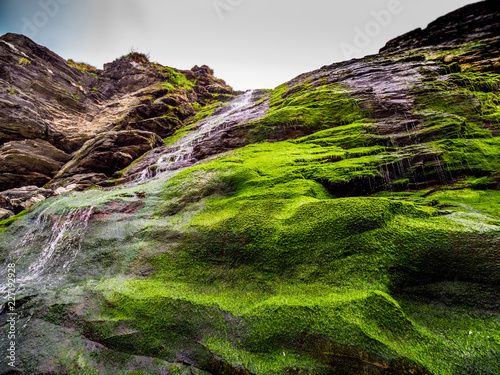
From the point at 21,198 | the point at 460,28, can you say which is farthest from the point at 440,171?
the point at 460,28

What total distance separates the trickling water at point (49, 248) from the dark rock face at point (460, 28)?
25.6m

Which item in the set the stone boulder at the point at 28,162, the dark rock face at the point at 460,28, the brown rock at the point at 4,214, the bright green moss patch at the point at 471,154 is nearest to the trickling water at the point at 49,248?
the brown rock at the point at 4,214

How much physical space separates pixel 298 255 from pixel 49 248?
7114 mm

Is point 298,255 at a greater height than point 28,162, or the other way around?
Answer: point 28,162

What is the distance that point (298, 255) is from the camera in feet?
13.7

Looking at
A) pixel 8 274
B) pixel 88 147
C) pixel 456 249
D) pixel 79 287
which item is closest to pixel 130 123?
pixel 88 147

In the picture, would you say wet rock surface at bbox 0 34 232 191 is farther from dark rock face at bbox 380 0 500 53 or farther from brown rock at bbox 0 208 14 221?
dark rock face at bbox 380 0 500 53

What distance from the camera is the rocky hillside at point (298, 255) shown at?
301 centimetres

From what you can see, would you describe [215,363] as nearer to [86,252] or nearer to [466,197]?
[86,252]

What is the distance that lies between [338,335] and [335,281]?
2.79 feet

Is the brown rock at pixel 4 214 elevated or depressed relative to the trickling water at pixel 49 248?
elevated

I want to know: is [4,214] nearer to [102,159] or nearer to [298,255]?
[102,159]

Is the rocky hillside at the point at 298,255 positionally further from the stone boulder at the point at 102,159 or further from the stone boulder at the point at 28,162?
the stone boulder at the point at 28,162

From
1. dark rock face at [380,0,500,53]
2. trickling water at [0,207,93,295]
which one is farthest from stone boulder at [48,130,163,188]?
dark rock face at [380,0,500,53]
